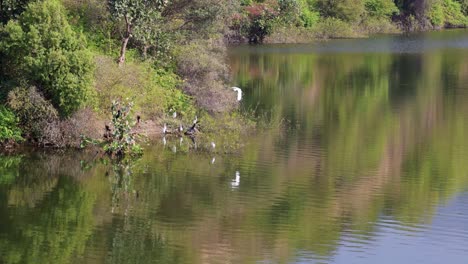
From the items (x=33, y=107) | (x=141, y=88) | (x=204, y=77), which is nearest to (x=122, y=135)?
(x=33, y=107)

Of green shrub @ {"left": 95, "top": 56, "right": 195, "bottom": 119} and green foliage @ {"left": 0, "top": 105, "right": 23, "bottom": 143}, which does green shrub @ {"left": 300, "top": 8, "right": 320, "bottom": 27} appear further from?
green foliage @ {"left": 0, "top": 105, "right": 23, "bottom": 143}

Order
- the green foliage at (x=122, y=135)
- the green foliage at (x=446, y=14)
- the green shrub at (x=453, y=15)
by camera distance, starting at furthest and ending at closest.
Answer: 1. the green shrub at (x=453, y=15)
2. the green foliage at (x=446, y=14)
3. the green foliage at (x=122, y=135)

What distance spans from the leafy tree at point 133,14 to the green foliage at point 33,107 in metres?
6.25

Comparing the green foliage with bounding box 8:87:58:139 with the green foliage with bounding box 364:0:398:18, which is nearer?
the green foliage with bounding box 8:87:58:139

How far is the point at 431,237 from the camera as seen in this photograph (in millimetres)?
24188

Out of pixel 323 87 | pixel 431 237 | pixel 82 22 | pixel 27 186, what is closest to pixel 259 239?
pixel 431 237

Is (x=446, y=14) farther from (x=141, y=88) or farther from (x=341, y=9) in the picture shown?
(x=141, y=88)

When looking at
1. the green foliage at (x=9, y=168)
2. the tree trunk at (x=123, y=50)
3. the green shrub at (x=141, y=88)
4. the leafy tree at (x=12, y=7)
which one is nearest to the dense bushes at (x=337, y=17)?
the green shrub at (x=141, y=88)

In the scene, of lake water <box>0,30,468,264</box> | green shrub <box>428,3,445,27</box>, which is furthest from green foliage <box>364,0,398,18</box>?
lake water <box>0,30,468,264</box>

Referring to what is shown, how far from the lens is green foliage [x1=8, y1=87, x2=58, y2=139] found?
1291 inches

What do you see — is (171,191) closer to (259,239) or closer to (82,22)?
(259,239)

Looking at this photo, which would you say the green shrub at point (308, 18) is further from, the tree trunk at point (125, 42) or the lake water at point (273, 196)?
the tree trunk at point (125, 42)

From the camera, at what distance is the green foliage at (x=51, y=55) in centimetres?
3278

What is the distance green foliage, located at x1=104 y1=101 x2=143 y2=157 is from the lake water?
67cm
